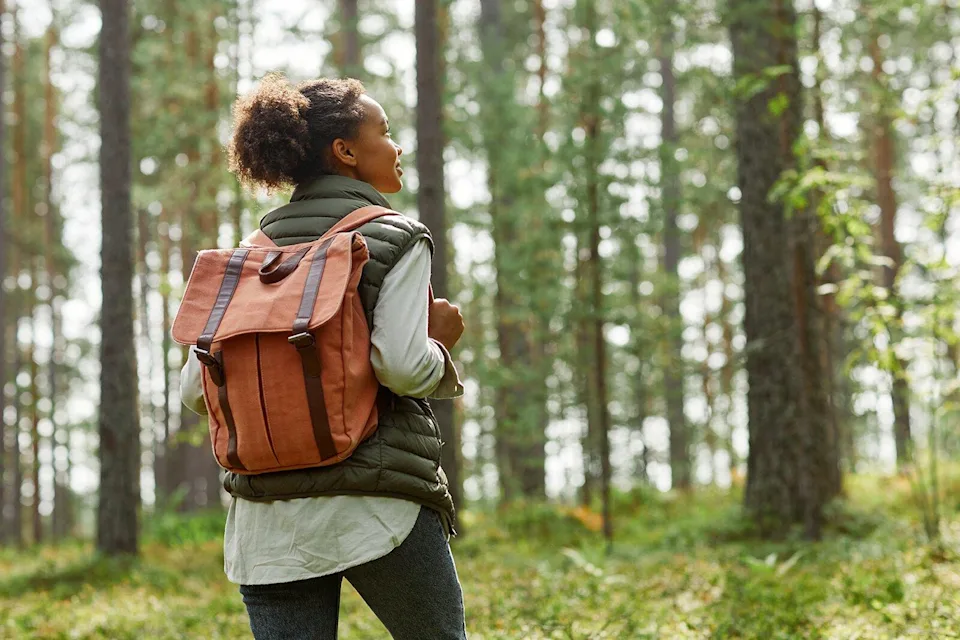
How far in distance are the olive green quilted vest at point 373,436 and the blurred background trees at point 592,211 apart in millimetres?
1763

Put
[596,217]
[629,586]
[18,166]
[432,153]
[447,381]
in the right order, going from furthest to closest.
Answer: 1. [18,166]
2. [596,217]
3. [432,153]
4. [629,586]
5. [447,381]

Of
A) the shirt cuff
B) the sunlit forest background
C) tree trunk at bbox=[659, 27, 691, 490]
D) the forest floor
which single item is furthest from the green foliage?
Answer: the shirt cuff

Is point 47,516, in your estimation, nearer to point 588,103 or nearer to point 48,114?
point 48,114

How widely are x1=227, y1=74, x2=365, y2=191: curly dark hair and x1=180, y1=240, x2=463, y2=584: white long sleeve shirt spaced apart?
43 centimetres

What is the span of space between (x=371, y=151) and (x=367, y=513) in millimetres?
1007

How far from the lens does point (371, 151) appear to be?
2.71 metres

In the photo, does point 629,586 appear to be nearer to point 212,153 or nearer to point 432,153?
point 432,153

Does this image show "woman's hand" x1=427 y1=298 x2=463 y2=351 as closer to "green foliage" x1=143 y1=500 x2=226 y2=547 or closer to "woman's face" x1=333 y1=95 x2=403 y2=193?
"woman's face" x1=333 y1=95 x2=403 y2=193

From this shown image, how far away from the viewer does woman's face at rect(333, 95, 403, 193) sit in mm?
2682

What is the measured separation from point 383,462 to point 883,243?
62.6 ft

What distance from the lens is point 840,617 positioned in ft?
18.6

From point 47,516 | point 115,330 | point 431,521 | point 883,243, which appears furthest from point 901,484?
point 47,516

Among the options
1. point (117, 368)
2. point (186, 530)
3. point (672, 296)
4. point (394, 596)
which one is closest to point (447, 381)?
point (394, 596)

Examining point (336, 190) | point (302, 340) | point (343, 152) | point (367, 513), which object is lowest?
point (367, 513)
